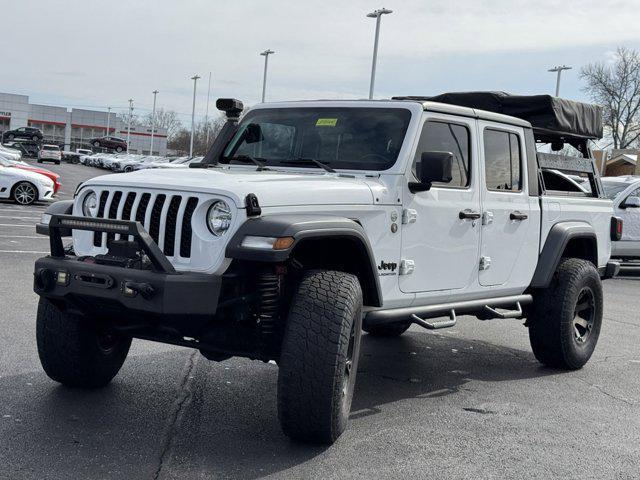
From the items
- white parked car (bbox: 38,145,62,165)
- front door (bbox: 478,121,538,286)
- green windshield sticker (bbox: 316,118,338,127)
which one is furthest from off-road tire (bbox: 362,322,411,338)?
white parked car (bbox: 38,145,62,165)

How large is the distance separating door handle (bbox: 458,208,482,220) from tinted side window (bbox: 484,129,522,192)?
361 mm

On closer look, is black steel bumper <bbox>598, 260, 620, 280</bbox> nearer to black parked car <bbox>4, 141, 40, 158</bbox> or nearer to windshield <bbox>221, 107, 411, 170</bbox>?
windshield <bbox>221, 107, 411, 170</bbox>

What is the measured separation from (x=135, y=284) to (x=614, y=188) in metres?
12.3

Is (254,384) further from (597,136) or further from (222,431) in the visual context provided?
(597,136)

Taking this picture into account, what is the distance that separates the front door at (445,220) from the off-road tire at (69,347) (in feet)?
A: 6.66

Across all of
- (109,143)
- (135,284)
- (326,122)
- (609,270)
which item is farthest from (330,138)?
(109,143)

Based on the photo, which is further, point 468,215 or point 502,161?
point 502,161

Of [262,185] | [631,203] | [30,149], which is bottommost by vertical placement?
[30,149]

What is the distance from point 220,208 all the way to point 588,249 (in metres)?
4.24

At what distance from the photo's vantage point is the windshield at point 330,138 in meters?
5.46

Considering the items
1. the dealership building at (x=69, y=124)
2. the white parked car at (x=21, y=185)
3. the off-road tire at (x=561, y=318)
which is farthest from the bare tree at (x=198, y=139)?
the off-road tire at (x=561, y=318)

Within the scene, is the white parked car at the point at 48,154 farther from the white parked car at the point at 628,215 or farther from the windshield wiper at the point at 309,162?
the windshield wiper at the point at 309,162

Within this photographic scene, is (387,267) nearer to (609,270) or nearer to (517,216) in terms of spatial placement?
(517,216)

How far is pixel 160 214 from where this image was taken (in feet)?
14.6
